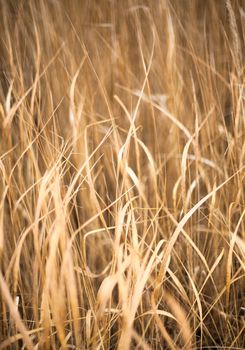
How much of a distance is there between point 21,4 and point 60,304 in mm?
610

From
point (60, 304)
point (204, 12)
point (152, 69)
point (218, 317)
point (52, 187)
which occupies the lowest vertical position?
point (218, 317)

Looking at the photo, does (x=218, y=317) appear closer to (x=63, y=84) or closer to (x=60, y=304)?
(x=60, y=304)

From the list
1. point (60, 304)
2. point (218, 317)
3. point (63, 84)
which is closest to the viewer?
point (60, 304)

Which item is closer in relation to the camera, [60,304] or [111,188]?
[60,304]

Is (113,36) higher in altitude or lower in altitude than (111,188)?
higher

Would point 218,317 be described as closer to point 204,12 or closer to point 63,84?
point 63,84

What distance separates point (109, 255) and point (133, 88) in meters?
0.36

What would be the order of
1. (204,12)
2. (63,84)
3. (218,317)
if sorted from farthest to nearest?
(204,12) → (63,84) → (218,317)

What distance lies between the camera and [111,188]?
2.81 ft

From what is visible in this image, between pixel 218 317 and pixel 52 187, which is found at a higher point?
pixel 52 187

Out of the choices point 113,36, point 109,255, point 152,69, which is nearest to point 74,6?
point 113,36

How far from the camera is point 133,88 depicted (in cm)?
90

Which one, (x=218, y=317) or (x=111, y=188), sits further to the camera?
(x=111, y=188)

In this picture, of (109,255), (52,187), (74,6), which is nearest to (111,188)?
(109,255)
